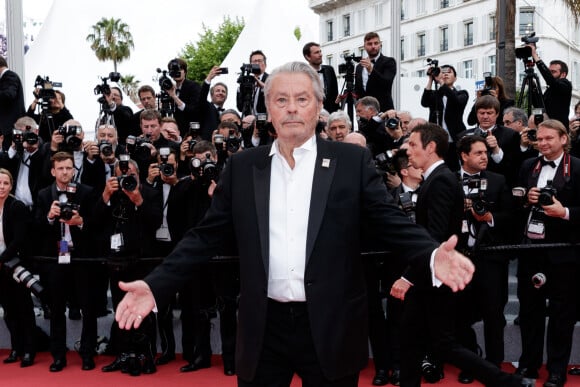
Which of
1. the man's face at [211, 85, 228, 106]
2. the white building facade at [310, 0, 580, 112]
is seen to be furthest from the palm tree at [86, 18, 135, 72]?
the man's face at [211, 85, 228, 106]

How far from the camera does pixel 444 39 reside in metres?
41.8

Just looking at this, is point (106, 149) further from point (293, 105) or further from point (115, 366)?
point (293, 105)

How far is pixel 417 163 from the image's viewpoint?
4660mm

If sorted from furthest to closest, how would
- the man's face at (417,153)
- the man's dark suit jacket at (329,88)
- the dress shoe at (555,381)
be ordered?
the man's dark suit jacket at (329,88), the dress shoe at (555,381), the man's face at (417,153)

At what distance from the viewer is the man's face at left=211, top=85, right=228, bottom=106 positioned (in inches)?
338

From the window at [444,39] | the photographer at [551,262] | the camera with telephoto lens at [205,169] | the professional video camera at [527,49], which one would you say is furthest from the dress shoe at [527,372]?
the window at [444,39]

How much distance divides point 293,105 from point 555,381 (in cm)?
350

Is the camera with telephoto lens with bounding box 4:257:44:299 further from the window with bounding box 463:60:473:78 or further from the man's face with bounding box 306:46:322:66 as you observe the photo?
the window with bounding box 463:60:473:78

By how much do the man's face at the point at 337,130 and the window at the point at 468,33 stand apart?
3541cm

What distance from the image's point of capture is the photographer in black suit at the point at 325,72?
324 inches

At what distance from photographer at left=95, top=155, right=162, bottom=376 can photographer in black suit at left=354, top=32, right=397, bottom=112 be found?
3239 millimetres

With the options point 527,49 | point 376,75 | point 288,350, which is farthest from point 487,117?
point 288,350

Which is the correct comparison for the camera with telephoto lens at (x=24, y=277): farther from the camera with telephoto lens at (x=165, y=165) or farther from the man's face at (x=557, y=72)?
the man's face at (x=557, y=72)

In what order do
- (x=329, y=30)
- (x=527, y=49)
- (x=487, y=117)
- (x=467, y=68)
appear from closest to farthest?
(x=487, y=117), (x=527, y=49), (x=467, y=68), (x=329, y=30)
